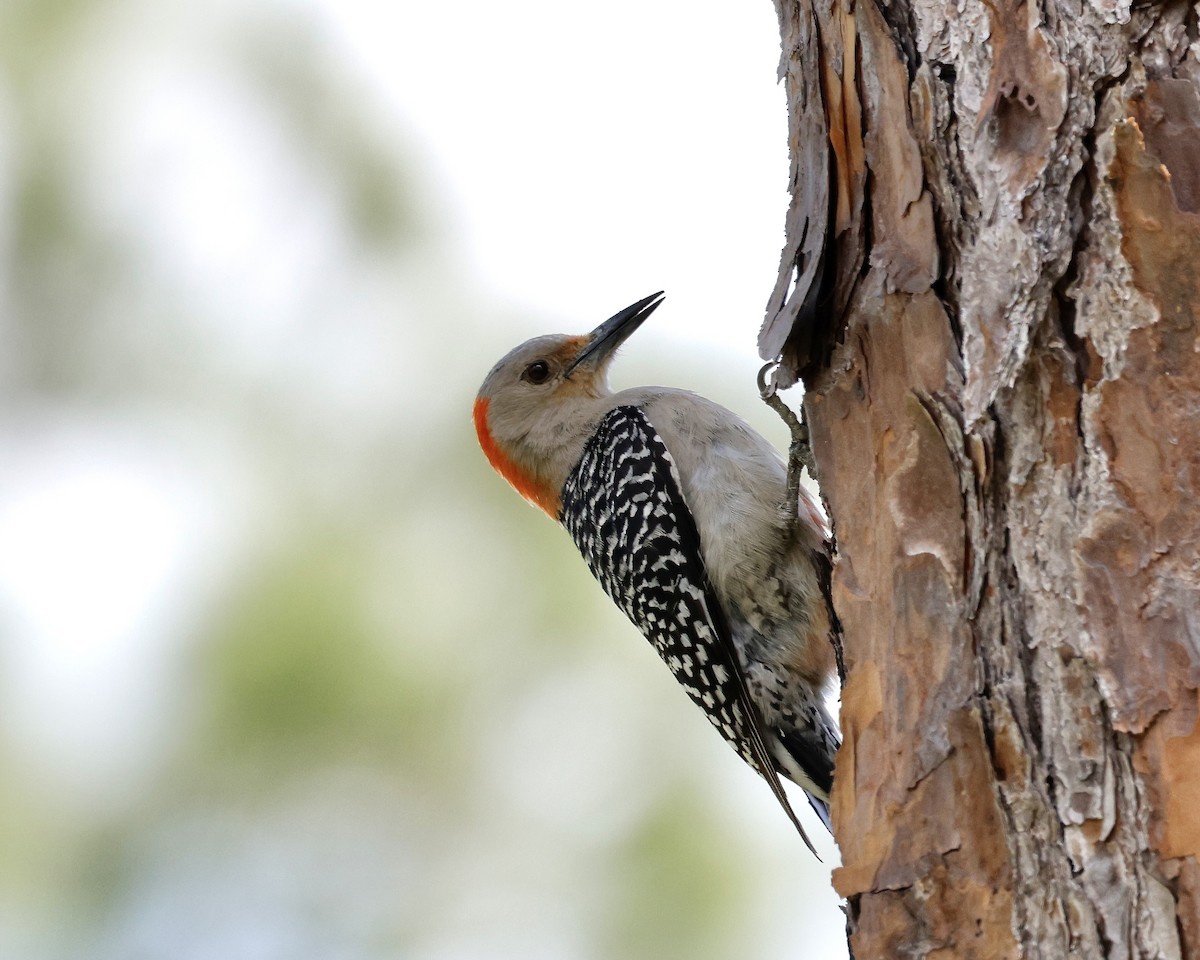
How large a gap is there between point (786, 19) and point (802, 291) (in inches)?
30.0

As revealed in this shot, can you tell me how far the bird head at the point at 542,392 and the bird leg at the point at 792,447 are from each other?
4.95 ft

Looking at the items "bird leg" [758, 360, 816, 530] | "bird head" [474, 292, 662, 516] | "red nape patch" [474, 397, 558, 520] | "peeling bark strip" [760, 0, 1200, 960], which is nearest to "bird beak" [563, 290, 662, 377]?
"bird head" [474, 292, 662, 516]

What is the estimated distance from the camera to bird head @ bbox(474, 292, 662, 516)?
5.74 meters

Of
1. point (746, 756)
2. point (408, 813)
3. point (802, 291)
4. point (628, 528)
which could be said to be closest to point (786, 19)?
point (802, 291)

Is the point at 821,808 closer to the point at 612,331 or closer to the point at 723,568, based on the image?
the point at 723,568

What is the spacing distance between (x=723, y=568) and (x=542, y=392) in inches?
64.9

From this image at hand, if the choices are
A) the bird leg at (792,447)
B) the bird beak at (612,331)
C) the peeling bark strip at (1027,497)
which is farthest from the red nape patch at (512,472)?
the peeling bark strip at (1027,497)

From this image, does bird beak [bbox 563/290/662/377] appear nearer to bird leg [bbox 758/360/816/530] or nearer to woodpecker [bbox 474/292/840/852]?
woodpecker [bbox 474/292/840/852]

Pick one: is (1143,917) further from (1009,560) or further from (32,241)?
(32,241)

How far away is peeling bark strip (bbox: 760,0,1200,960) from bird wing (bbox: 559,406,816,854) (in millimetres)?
1746

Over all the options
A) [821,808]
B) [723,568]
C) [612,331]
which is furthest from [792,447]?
[612,331]

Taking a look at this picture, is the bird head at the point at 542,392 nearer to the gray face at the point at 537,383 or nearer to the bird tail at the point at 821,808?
the gray face at the point at 537,383

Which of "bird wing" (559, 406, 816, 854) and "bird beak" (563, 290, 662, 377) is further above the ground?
"bird beak" (563, 290, 662, 377)

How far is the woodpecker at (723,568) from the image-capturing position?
14.6 feet
